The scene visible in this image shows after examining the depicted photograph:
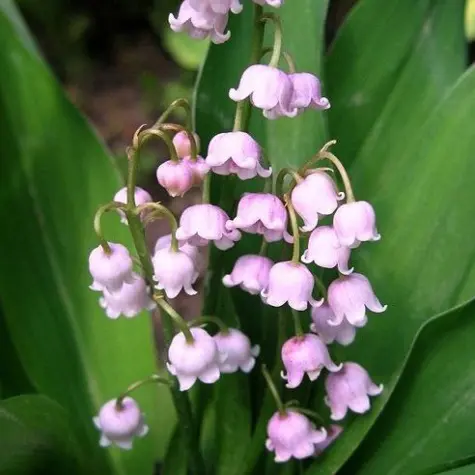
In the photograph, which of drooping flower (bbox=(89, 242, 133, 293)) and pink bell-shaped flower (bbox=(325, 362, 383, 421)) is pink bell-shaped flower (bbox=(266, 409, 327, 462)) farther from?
drooping flower (bbox=(89, 242, 133, 293))

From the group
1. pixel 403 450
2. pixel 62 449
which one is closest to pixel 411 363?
pixel 403 450

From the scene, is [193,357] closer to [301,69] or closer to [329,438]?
[329,438]

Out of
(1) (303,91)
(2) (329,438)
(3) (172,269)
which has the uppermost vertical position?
(1) (303,91)

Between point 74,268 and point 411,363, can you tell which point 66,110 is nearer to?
point 74,268

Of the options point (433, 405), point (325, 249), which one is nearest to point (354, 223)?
point (325, 249)

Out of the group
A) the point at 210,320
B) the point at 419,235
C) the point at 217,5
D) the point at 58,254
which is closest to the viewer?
the point at 217,5

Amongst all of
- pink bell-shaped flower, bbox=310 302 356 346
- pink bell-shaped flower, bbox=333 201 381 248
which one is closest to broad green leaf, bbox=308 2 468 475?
pink bell-shaped flower, bbox=310 302 356 346

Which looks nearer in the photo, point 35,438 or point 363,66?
point 35,438
